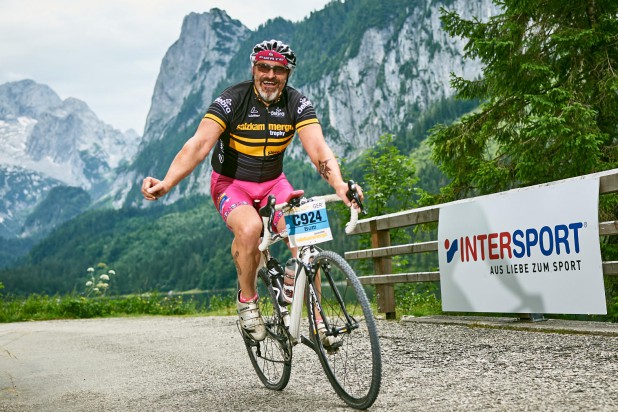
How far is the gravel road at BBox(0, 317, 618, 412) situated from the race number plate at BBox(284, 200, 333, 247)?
107 centimetres

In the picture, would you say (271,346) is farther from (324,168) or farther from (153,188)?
(153,188)

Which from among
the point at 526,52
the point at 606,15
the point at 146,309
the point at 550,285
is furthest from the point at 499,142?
the point at 146,309

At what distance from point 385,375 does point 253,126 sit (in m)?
2.14

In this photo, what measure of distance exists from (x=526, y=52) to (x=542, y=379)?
10.9 meters

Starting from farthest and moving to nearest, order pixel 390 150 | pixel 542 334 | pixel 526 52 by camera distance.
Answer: pixel 390 150 → pixel 526 52 → pixel 542 334

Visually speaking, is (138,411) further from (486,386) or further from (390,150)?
(390,150)

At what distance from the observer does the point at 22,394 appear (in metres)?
5.51

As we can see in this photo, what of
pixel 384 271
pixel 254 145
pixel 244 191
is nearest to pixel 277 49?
pixel 254 145

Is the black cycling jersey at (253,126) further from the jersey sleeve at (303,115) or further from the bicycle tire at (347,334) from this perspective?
the bicycle tire at (347,334)

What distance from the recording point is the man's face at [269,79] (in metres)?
4.70

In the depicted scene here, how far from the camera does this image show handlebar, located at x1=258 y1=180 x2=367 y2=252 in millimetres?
4008

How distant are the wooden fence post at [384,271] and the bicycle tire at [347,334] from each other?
5367mm

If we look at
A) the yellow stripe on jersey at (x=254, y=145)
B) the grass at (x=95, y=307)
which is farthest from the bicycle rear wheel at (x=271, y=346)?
the grass at (x=95, y=307)

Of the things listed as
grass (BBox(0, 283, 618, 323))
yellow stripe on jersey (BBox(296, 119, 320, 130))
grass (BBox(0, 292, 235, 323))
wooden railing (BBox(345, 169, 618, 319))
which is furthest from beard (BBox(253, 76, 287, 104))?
grass (BBox(0, 292, 235, 323))
